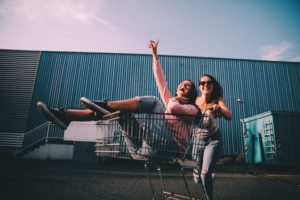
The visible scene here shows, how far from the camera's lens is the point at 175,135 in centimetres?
207

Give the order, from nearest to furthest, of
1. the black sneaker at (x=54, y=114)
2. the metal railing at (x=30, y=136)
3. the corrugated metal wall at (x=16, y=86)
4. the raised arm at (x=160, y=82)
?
the black sneaker at (x=54, y=114), the raised arm at (x=160, y=82), the metal railing at (x=30, y=136), the corrugated metal wall at (x=16, y=86)

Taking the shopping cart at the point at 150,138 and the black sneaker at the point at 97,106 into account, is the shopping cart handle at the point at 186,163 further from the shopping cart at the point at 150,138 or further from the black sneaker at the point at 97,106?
the black sneaker at the point at 97,106

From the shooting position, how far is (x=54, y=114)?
224 centimetres

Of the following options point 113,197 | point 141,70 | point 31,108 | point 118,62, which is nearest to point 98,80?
point 118,62

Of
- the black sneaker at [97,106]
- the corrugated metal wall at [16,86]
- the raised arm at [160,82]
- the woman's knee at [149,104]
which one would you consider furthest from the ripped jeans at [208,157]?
the corrugated metal wall at [16,86]

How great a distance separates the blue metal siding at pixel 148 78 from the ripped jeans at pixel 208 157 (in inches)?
466

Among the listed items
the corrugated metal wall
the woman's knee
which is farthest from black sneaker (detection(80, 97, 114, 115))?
the corrugated metal wall

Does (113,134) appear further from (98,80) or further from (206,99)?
(98,80)

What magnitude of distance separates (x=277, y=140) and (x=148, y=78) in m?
8.85

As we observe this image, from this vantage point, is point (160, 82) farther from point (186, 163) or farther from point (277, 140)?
point (277, 140)

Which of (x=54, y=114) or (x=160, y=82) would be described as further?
(x=160, y=82)

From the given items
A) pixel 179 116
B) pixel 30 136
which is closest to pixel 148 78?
pixel 30 136

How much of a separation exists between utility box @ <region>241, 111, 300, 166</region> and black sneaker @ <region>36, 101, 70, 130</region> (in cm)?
904

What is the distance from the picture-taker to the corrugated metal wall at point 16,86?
45.2 ft
